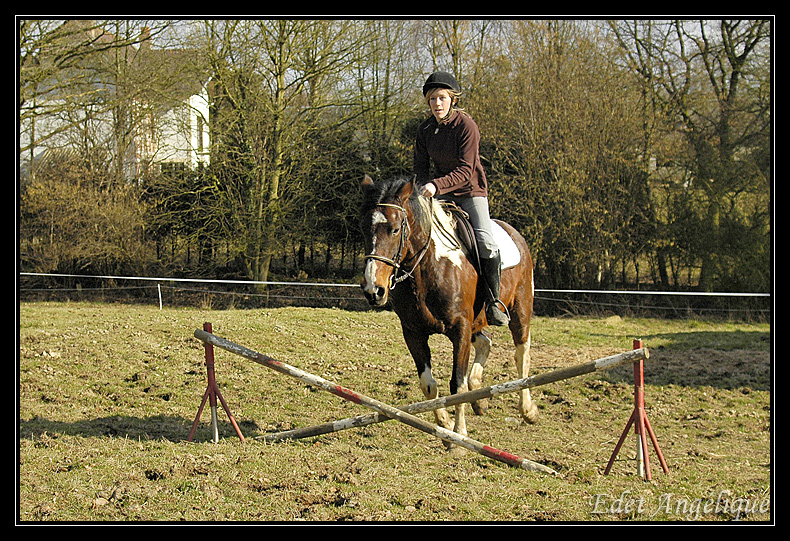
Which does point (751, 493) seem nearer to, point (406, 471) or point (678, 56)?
point (406, 471)

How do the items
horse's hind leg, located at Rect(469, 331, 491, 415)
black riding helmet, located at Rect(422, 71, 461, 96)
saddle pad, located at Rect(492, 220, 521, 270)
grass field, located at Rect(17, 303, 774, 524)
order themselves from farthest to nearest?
1. horse's hind leg, located at Rect(469, 331, 491, 415)
2. saddle pad, located at Rect(492, 220, 521, 270)
3. black riding helmet, located at Rect(422, 71, 461, 96)
4. grass field, located at Rect(17, 303, 774, 524)

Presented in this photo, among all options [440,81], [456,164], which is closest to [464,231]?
[456,164]

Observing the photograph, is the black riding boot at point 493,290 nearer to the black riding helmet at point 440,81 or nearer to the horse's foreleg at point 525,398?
the horse's foreleg at point 525,398

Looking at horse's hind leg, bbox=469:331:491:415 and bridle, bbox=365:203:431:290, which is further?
horse's hind leg, bbox=469:331:491:415

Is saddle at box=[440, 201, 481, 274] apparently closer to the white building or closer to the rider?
the rider

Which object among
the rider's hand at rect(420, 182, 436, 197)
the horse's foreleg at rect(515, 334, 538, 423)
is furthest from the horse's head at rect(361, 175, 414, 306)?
the horse's foreleg at rect(515, 334, 538, 423)

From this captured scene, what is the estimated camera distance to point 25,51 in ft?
44.6

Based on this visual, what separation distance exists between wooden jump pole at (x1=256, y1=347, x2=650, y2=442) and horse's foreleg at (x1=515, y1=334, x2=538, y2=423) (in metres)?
1.57

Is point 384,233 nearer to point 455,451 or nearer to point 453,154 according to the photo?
point 453,154

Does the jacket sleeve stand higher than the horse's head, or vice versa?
the jacket sleeve

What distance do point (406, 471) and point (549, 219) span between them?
12.1 meters

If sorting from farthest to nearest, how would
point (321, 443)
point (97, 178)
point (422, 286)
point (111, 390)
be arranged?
point (97, 178) < point (111, 390) < point (321, 443) < point (422, 286)

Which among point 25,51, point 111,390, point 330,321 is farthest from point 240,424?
point 25,51

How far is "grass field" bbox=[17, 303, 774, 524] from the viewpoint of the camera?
4016 mm
